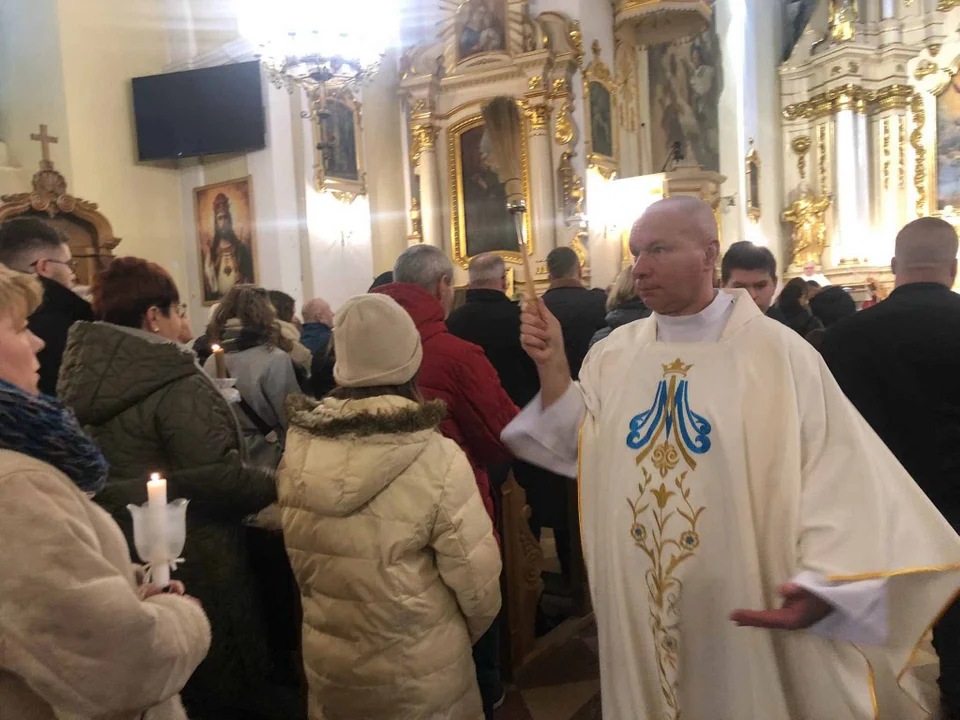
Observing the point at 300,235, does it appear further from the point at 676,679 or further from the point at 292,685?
the point at 676,679

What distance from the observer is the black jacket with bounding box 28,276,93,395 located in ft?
9.14

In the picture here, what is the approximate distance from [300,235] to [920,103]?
421 inches

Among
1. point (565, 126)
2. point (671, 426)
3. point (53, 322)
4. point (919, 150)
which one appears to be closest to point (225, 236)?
point (565, 126)

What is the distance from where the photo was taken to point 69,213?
7.18 m

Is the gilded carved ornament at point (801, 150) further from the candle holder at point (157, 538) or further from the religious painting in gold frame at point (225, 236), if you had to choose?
the candle holder at point (157, 538)

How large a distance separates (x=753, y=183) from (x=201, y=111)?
29.6 feet

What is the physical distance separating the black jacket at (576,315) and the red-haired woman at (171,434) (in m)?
2.05

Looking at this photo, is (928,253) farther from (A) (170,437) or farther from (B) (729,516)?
(A) (170,437)

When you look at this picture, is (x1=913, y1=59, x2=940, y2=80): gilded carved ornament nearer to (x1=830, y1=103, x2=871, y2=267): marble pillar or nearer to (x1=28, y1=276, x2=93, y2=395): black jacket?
(x1=830, y1=103, x2=871, y2=267): marble pillar

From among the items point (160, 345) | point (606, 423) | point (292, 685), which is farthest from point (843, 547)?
point (292, 685)

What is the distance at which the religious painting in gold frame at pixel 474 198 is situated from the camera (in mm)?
10078

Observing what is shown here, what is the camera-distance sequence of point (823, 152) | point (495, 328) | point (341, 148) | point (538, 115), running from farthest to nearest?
point (823, 152)
point (538, 115)
point (341, 148)
point (495, 328)

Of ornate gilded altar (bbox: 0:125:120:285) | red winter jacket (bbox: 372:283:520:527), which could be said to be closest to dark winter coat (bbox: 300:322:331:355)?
red winter jacket (bbox: 372:283:520:527)

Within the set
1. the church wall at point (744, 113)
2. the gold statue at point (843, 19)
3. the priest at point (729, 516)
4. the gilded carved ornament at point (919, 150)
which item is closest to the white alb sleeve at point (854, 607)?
the priest at point (729, 516)
